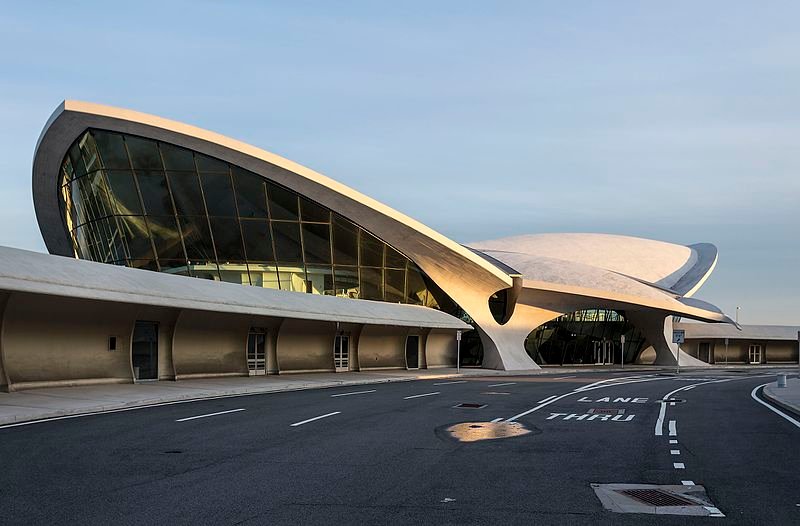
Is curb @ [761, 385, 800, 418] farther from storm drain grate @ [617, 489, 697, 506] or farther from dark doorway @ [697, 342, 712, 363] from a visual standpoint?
dark doorway @ [697, 342, 712, 363]

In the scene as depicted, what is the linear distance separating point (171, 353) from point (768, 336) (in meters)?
72.8

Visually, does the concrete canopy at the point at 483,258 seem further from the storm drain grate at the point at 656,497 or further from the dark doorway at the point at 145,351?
the storm drain grate at the point at 656,497

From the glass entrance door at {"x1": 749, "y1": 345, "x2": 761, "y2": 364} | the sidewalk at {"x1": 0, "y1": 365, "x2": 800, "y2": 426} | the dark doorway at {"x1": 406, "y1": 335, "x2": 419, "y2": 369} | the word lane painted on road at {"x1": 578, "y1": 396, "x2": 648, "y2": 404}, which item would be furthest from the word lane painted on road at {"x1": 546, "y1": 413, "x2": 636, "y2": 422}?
the glass entrance door at {"x1": 749, "y1": 345, "x2": 761, "y2": 364}

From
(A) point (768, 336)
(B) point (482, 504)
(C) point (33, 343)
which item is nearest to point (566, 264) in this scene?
(A) point (768, 336)

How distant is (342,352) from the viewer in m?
38.5

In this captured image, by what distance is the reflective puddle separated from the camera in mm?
14234

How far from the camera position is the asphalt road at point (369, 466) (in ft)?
25.9

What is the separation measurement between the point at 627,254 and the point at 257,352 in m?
59.0

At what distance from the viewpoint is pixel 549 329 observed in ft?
214

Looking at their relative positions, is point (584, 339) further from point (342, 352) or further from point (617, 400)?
point (617, 400)

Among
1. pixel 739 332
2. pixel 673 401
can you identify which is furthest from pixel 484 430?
pixel 739 332

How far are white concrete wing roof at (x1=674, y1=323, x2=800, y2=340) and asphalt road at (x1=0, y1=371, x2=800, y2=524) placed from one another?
6502 centimetres

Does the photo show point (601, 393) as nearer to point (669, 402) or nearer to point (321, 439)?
point (669, 402)

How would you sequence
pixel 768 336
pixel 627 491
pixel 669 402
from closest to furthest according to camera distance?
pixel 627 491 → pixel 669 402 → pixel 768 336
